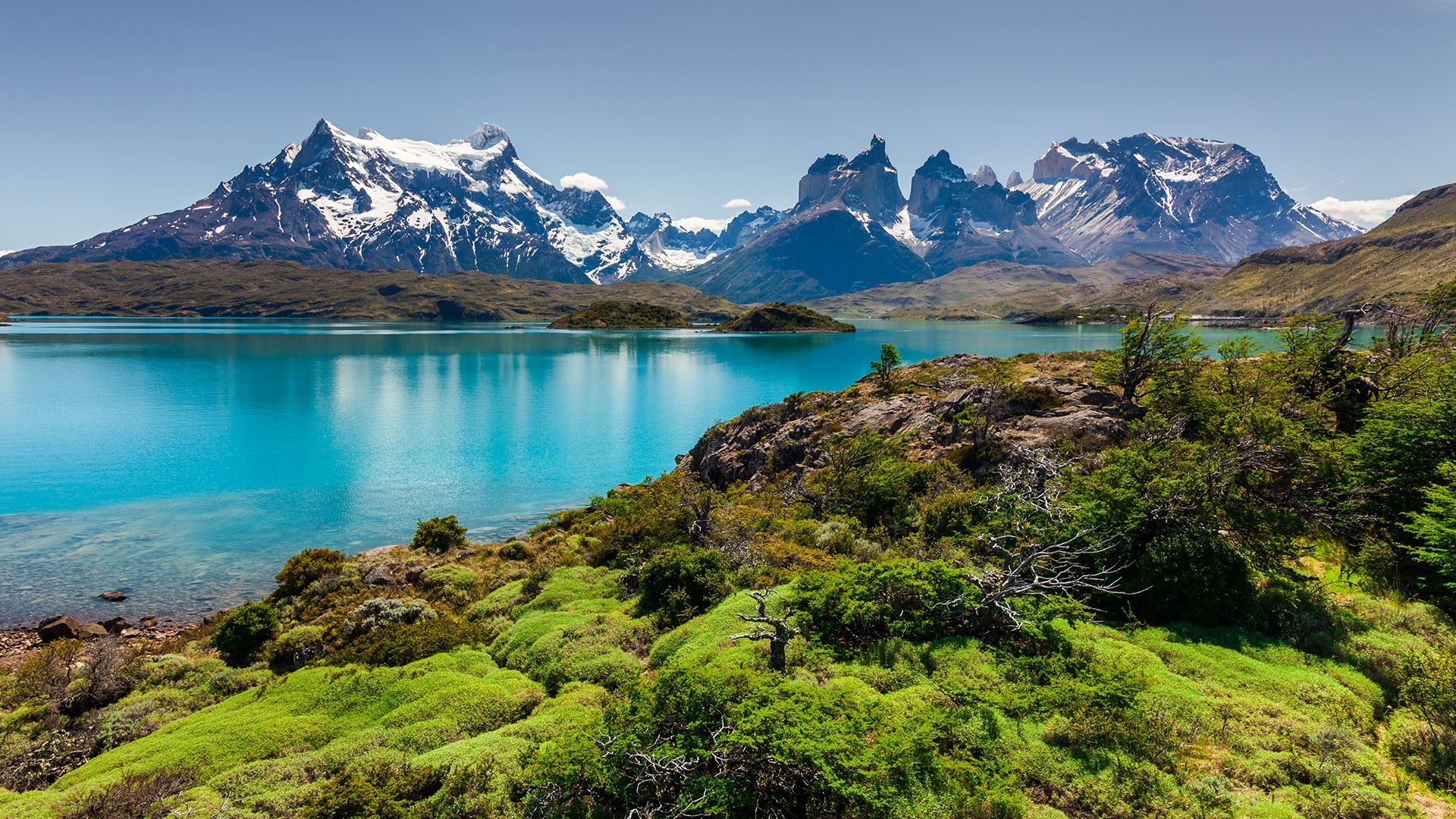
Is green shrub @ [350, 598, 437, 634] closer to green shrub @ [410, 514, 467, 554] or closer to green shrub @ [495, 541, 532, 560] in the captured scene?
green shrub @ [495, 541, 532, 560]

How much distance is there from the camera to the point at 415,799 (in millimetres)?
10672

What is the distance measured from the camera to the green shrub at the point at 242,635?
20375mm

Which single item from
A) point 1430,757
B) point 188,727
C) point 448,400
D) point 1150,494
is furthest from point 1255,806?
point 448,400

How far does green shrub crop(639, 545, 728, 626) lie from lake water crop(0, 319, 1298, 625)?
20911 mm

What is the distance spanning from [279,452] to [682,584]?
177ft

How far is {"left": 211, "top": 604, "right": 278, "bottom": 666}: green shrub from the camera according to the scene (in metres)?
20.4

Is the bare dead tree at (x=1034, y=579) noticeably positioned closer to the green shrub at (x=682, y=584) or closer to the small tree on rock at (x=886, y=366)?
the green shrub at (x=682, y=584)

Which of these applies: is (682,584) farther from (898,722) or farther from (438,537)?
(438,537)

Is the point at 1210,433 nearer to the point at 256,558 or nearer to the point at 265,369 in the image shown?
the point at 256,558

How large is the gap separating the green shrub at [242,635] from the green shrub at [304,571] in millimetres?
5688

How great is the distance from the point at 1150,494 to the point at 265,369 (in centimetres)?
13853

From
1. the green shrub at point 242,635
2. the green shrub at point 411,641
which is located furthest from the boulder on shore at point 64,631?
the green shrub at point 411,641

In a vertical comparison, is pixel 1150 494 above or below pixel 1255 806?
above

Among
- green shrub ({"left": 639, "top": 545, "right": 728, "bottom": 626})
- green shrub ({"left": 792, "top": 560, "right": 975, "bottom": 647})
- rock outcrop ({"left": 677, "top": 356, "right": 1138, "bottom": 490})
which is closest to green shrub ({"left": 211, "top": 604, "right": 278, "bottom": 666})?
green shrub ({"left": 639, "top": 545, "right": 728, "bottom": 626})
